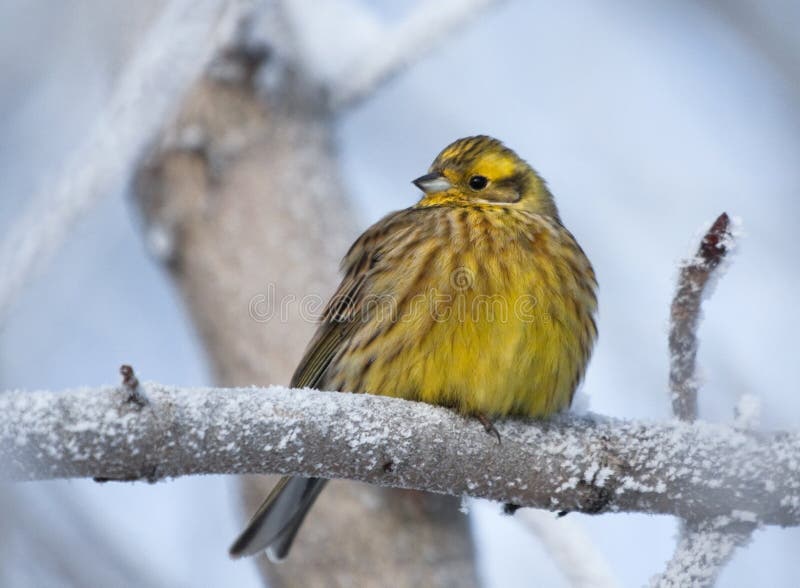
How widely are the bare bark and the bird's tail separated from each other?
557 mm

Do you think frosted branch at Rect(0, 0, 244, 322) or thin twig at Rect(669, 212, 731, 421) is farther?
frosted branch at Rect(0, 0, 244, 322)

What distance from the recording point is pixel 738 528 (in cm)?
253

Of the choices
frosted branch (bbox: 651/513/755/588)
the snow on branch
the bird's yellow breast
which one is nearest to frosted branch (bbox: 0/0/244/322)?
the snow on branch

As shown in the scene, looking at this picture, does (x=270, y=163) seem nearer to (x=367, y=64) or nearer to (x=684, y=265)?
(x=367, y=64)

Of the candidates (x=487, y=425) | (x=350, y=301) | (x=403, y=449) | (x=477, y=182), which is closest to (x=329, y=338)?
(x=350, y=301)

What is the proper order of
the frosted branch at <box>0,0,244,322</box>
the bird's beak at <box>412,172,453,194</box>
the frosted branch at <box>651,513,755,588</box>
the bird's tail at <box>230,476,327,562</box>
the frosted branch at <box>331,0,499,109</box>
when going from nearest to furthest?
the frosted branch at <box>651,513,755,588</box> → the frosted branch at <box>0,0,244,322</box> → the bird's tail at <box>230,476,327,562</box> → the bird's beak at <box>412,172,453,194</box> → the frosted branch at <box>331,0,499,109</box>

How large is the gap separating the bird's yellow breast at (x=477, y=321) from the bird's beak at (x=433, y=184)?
A: 9.4 inches

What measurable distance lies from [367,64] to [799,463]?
9.95ft

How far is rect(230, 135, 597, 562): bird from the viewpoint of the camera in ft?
9.56

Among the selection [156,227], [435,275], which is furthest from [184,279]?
[435,275]

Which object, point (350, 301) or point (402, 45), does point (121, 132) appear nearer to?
point (350, 301)

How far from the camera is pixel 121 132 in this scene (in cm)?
387

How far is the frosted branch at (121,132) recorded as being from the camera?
310cm

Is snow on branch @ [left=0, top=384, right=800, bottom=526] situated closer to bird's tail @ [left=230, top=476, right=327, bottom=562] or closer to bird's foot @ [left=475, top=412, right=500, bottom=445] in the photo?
bird's foot @ [left=475, top=412, right=500, bottom=445]
